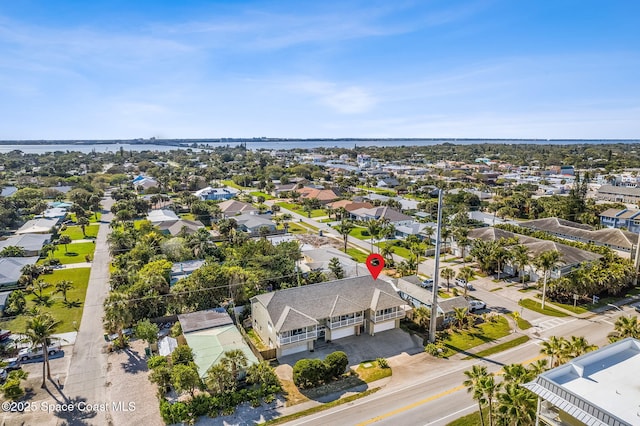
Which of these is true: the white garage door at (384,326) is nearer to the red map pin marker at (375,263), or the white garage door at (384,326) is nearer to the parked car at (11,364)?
the red map pin marker at (375,263)

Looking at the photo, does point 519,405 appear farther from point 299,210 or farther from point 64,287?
point 299,210

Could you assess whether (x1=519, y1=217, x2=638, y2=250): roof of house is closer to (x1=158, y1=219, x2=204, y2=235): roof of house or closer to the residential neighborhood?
the residential neighborhood

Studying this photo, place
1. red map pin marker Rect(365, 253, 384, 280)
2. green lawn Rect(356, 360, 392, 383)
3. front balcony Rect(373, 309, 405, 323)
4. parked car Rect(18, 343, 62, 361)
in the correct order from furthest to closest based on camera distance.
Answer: red map pin marker Rect(365, 253, 384, 280), front balcony Rect(373, 309, 405, 323), parked car Rect(18, 343, 62, 361), green lawn Rect(356, 360, 392, 383)

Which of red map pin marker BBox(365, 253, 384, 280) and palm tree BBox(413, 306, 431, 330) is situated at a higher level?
red map pin marker BBox(365, 253, 384, 280)

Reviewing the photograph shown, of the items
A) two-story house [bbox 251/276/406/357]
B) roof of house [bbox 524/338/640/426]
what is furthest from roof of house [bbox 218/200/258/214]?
roof of house [bbox 524/338/640/426]

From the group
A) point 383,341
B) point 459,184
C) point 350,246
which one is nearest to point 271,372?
point 383,341

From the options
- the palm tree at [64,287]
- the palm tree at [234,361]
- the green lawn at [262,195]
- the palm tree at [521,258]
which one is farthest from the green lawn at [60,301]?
the green lawn at [262,195]

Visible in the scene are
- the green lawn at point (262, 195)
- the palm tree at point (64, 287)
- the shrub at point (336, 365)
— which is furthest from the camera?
the green lawn at point (262, 195)

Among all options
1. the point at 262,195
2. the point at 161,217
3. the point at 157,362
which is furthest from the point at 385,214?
the point at 157,362
